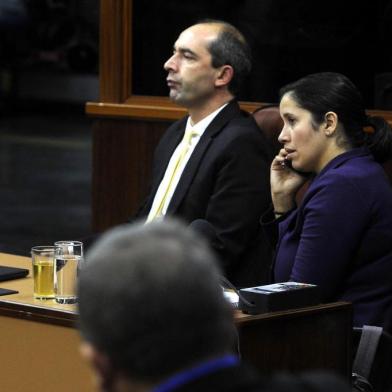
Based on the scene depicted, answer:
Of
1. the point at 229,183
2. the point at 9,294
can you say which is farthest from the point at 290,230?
the point at 9,294

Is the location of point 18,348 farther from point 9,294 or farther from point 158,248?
point 158,248

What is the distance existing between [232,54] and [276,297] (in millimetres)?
1700

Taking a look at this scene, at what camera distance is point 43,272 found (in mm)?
3316

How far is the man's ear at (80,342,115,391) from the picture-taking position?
55.2 inches

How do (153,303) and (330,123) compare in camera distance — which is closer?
(153,303)

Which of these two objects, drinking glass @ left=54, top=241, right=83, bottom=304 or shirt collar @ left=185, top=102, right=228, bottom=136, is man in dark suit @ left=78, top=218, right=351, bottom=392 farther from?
shirt collar @ left=185, top=102, right=228, bottom=136

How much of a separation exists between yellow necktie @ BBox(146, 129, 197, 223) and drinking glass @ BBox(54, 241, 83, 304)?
Result: 1.24m

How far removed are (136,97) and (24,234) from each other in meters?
2.89

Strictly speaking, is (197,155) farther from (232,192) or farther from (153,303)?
(153,303)

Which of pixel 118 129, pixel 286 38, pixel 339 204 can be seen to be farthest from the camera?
pixel 118 129

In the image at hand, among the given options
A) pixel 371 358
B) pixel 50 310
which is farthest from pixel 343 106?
pixel 50 310

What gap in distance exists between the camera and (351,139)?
3.73 meters

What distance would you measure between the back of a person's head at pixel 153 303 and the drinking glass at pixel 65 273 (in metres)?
1.88

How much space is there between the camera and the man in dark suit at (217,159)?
427cm
